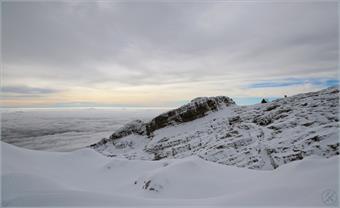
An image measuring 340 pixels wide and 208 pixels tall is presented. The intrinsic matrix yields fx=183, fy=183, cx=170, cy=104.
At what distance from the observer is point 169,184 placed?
264 inches

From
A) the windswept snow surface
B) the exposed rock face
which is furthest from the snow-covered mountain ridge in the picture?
the windswept snow surface

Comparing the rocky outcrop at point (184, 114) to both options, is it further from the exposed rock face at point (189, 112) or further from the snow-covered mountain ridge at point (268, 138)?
the snow-covered mountain ridge at point (268, 138)

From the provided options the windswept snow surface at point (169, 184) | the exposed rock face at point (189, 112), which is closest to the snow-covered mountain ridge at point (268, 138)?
the exposed rock face at point (189, 112)

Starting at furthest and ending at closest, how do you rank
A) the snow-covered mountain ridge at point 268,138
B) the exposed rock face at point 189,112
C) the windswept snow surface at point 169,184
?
the exposed rock face at point 189,112, the snow-covered mountain ridge at point 268,138, the windswept snow surface at point 169,184

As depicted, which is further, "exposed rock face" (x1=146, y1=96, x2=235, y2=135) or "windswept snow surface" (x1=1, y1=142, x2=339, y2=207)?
"exposed rock face" (x1=146, y1=96, x2=235, y2=135)

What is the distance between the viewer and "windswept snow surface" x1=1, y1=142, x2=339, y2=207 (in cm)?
409

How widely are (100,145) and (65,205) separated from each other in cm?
2799

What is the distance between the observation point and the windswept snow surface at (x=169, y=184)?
4.09 m

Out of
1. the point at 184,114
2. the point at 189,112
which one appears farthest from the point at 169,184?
the point at 189,112

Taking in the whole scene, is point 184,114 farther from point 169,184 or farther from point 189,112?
point 169,184

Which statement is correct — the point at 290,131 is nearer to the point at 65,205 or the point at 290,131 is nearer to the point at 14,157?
the point at 65,205

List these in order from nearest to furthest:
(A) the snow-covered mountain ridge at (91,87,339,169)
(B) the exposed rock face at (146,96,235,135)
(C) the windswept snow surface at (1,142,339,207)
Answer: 1. (C) the windswept snow surface at (1,142,339,207)
2. (A) the snow-covered mountain ridge at (91,87,339,169)
3. (B) the exposed rock face at (146,96,235,135)

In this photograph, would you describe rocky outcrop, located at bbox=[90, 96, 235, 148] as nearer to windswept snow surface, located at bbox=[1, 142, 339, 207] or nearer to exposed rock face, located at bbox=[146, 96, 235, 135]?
exposed rock face, located at bbox=[146, 96, 235, 135]

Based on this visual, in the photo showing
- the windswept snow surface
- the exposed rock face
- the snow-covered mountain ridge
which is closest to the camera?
the windswept snow surface
